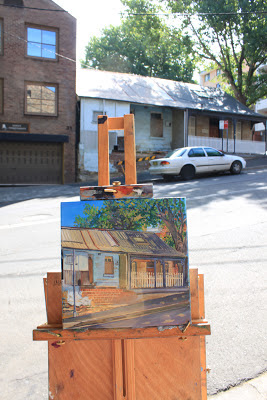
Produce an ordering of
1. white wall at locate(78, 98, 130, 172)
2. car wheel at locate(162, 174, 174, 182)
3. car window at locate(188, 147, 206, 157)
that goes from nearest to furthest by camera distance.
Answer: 1. car window at locate(188, 147, 206, 157)
2. car wheel at locate(162, 174, 174, 182)
3. white wall at locate(78, 98, 130, 172)

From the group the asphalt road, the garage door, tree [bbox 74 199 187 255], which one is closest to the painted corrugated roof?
the garage door

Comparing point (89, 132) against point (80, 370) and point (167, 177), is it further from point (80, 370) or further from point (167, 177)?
point (80, 370)

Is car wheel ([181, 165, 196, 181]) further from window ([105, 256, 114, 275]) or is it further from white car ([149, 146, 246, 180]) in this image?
window ([105, 256, 114, 275])

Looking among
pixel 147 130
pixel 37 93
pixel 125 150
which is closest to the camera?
pixel 125 150

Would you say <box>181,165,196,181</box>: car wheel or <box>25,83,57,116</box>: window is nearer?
<box>181,165,196,181</box>: car wheel

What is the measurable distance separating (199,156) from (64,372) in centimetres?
1620

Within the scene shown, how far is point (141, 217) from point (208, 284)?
10.8ft

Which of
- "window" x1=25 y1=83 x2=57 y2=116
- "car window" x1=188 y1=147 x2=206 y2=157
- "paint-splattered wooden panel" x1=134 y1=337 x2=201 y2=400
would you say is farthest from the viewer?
"window" x1=25 y1=83 x2=57 y2=116

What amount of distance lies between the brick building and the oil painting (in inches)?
741

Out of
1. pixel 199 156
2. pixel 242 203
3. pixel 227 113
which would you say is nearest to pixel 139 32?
pixel 227 113

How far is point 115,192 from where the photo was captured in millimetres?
2066

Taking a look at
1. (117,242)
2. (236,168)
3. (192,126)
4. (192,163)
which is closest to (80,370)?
(117,242)

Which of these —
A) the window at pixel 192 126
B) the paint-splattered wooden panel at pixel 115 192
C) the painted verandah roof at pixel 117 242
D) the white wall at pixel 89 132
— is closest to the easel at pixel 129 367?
the painted verandah roof at pixel 117 242

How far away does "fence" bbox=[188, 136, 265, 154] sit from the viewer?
2472 centimetres
